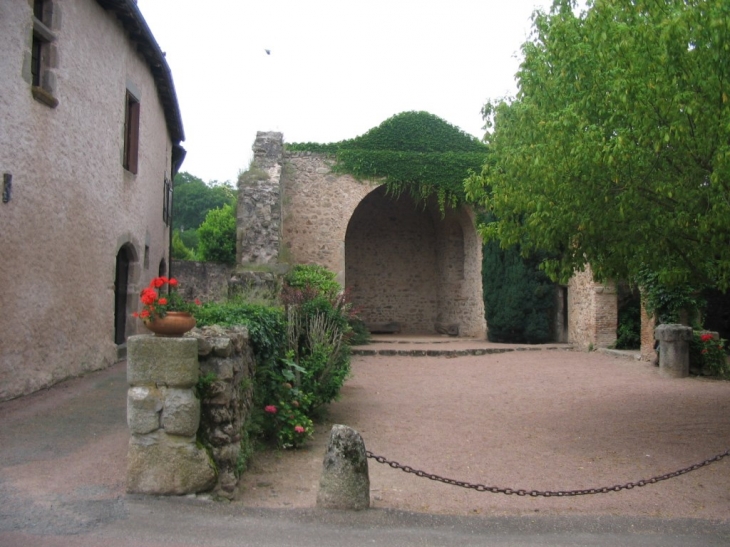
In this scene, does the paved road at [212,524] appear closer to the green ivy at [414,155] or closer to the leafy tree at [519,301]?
the leafy tree at [519,301]

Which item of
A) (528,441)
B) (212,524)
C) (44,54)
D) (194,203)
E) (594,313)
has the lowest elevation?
(528,441)

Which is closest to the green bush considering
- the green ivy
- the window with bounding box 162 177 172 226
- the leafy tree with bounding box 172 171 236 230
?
the green ivy

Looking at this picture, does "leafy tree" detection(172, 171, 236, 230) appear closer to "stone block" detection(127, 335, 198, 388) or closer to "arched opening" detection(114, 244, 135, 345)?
"arched opening" detection(114, 244, 135, 345)

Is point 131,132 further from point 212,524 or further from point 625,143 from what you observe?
point 212,524

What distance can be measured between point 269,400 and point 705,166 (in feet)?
14.2

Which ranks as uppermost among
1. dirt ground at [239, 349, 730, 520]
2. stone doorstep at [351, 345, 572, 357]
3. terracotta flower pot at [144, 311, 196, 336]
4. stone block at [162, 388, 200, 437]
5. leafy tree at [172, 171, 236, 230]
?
leafy tree at [172, 171, 236, 230]

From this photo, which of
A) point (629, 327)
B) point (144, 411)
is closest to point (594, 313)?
point (629, 327)

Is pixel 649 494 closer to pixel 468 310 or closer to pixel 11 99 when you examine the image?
pixel 11 99

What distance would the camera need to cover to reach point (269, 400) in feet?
21.0

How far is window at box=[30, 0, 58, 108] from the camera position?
759 centimetres

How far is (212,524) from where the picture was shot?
12.9 feet

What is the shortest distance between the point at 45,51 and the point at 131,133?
3.23 meters

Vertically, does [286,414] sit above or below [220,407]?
below

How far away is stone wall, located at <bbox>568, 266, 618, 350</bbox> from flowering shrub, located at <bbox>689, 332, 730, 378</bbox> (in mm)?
2891
